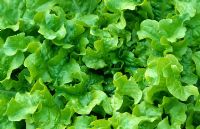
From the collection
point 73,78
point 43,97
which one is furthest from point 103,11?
point 43,97

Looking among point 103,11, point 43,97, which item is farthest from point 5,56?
point 103,11

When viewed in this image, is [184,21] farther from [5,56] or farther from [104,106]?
[5,56]

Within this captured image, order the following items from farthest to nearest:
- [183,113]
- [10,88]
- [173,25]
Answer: [10,88] → [173,25] → [183,113]

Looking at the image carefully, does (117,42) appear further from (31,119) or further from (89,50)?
(31,119)

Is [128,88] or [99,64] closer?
[128,88]

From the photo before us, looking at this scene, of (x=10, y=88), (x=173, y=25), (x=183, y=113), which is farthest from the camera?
(x=10, y=88)

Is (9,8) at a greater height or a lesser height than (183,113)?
greater

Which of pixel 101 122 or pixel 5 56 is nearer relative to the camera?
pixel 101 122
